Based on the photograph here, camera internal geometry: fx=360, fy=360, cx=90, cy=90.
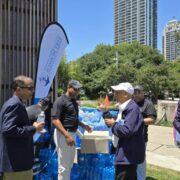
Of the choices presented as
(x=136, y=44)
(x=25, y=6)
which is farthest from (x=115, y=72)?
(x=25, y=6)

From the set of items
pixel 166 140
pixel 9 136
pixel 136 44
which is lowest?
pixel 166 140

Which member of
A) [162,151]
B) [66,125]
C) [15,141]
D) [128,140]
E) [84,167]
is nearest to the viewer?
[15,141]

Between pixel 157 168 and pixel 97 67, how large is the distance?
5096 centimetres

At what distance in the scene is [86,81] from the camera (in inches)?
2183

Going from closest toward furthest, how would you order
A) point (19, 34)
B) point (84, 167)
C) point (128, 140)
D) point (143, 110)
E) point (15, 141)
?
point (15, 141)
point (128, 140)
point (143, 110)
point (84, 167)
point (19, 34)

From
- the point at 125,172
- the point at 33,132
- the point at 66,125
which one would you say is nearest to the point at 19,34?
the point at 66,125

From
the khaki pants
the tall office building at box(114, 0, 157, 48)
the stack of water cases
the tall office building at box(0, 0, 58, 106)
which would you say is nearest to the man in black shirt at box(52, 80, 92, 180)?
the stack of water cases

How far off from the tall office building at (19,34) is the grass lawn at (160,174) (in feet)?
12.6

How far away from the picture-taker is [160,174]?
7.46 meters

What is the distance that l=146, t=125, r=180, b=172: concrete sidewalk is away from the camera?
849cm

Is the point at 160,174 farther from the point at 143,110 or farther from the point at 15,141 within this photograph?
the point at 15,141

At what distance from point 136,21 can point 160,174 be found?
9008 cm

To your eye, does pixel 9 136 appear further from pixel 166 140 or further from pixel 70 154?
pixel 166 140

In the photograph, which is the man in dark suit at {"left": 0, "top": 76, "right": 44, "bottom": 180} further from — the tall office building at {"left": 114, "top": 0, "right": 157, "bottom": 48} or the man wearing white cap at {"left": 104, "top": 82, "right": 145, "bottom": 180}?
the tall office building at {"left": 114, "top": 0, "right": 157, "bottom": 48}
